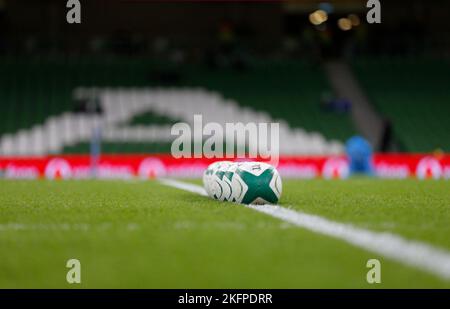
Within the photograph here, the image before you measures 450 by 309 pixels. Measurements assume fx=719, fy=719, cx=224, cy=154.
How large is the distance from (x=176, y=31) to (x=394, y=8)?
31.1 feet

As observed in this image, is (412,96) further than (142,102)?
Yes

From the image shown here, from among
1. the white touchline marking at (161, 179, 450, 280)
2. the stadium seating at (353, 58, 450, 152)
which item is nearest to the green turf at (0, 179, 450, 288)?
the white touchline marking at (161, 179, 450, 280)

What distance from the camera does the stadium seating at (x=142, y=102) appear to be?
23281mm

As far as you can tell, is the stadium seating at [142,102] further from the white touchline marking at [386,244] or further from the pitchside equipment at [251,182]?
the white touchline marking at [386,244]

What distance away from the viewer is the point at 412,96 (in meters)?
26.8

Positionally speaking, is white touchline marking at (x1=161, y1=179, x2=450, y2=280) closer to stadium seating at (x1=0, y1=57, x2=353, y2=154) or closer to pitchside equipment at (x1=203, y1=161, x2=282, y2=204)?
pitchside equipment at (x1=203, y1=161, x2=282, y2=204)

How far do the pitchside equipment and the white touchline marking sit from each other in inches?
38.4

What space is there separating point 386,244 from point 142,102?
22.0 meters

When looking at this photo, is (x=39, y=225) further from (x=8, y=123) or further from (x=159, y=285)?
(x=8, y=123)

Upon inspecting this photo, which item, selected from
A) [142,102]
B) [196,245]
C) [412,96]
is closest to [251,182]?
[196,245]

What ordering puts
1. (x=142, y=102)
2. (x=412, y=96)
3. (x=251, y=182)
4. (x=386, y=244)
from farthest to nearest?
(x=412, y=96) → (x=142, y=102) → (x=251, y=182) → (x=386, y=244)

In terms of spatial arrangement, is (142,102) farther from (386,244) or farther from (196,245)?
(386,244)

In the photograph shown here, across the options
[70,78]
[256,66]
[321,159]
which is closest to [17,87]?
[70,78]

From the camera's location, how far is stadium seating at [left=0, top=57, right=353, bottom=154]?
76.4ft
